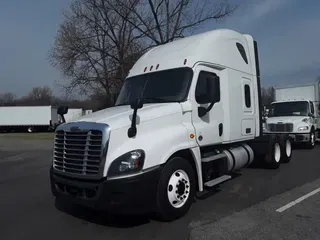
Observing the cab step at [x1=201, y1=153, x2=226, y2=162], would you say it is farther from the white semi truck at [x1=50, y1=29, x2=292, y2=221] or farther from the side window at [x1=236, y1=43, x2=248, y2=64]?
the side window at [x1=236, y1=43, x2=248, y2=64]

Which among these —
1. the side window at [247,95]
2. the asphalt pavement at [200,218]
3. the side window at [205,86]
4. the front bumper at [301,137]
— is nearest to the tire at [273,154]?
the asphalt pavement at [200,218]

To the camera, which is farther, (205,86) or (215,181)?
(215,181)

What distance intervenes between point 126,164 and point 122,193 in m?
0.41

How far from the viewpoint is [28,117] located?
150 ft

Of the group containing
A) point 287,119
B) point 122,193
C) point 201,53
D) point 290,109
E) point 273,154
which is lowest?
point 273,154

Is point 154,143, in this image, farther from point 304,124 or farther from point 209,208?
point 304,124

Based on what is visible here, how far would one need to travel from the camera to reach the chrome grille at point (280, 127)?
13.6 m

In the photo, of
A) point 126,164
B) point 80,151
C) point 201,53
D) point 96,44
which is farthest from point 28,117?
point 126,164

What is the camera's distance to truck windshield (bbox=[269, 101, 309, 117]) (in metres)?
14.3

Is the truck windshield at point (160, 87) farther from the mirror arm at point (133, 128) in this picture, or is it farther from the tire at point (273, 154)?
the tire at point (273, 154)

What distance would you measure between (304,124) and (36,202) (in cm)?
1139

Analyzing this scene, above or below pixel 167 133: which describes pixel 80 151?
below

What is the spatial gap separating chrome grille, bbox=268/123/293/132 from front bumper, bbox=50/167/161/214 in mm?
10182

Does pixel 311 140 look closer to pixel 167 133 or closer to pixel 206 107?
pixel 206 107
